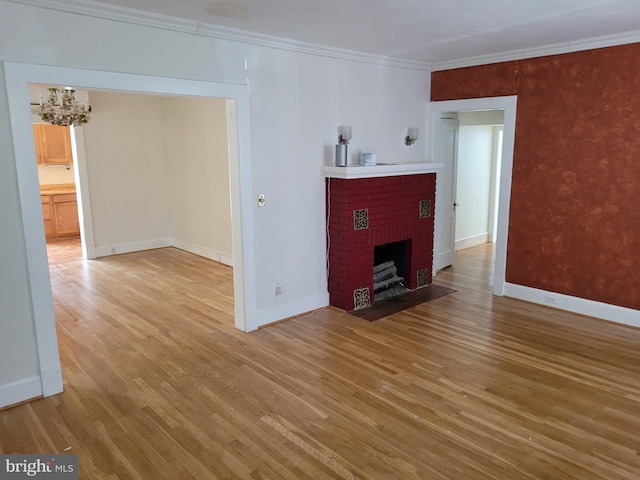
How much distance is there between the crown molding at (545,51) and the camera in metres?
4.08

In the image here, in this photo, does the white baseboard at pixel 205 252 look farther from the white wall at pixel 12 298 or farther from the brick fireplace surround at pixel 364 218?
the white wall at pixel 12 298

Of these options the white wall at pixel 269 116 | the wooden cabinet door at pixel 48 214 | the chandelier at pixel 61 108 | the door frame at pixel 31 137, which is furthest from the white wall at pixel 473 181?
the wooden cabinet door at pixel 48 214

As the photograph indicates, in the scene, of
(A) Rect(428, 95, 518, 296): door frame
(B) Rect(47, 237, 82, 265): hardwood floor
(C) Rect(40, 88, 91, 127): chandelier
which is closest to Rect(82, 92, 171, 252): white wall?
(B) Rect(47, 237, 82, 265): hardwood floor

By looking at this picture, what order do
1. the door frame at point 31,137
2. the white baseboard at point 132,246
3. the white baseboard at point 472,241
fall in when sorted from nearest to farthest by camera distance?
the door frame at point 31,137
the white baseboard at point 132,246
the white baseboard at point 472,241

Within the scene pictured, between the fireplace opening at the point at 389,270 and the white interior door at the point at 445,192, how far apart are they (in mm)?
744

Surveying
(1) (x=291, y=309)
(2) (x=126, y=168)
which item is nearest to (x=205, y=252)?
(2) (x=126, y=168)

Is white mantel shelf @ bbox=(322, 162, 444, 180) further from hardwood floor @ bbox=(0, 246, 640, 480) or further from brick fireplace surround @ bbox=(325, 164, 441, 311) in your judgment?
hardwood floor @ bbox=(0, 246, 640, 480)

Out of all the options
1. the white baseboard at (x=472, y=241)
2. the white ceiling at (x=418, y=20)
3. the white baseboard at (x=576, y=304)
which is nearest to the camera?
the white ceiling at (x=418, y=20)

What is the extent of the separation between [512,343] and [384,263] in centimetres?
183

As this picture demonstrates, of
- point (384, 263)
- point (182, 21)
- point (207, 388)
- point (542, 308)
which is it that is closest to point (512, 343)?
point (542, 308)

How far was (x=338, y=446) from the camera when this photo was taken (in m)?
2.66

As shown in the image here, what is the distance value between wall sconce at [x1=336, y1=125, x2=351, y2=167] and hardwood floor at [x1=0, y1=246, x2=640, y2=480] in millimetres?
1515

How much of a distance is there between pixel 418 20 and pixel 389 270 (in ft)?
9.20

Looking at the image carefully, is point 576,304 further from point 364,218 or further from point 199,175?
point 199,175
